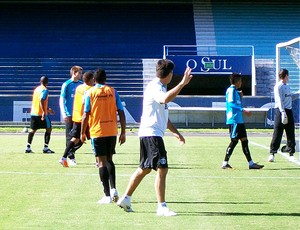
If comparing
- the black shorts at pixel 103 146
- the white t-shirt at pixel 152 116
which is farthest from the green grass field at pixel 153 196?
the white t-shirt at pixel 152 116

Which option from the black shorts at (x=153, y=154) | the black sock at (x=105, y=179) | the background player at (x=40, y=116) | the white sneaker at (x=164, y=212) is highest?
the background player at (x=40, y=116)

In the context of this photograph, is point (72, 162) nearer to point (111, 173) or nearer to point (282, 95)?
point (282, 95)

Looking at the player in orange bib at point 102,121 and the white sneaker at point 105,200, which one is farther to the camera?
the player in orange bib at point 102,121

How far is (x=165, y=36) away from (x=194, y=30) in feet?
5.87

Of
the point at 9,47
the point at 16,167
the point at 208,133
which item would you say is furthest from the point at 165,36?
the point at 16,167

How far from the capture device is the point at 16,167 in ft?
54.6

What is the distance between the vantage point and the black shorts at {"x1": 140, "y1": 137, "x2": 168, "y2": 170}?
10.1 m

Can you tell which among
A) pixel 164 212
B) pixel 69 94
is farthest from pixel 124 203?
pixel 69 94

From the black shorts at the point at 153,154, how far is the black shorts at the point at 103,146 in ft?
4.52

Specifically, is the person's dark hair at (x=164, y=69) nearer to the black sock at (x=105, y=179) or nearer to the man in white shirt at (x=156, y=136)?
the man in white shirt at (x=156, y=136)

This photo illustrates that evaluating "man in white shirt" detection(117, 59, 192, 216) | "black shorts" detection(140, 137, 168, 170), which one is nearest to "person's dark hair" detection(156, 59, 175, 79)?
"man in white shirt" detection(117, 59, 192, 216)

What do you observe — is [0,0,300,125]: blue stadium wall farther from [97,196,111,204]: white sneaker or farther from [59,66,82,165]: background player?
[97,196,111,204]: white sneaker

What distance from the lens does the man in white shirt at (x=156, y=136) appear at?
32.8 ft

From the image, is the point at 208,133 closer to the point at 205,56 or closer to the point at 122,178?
the point at 205,56
